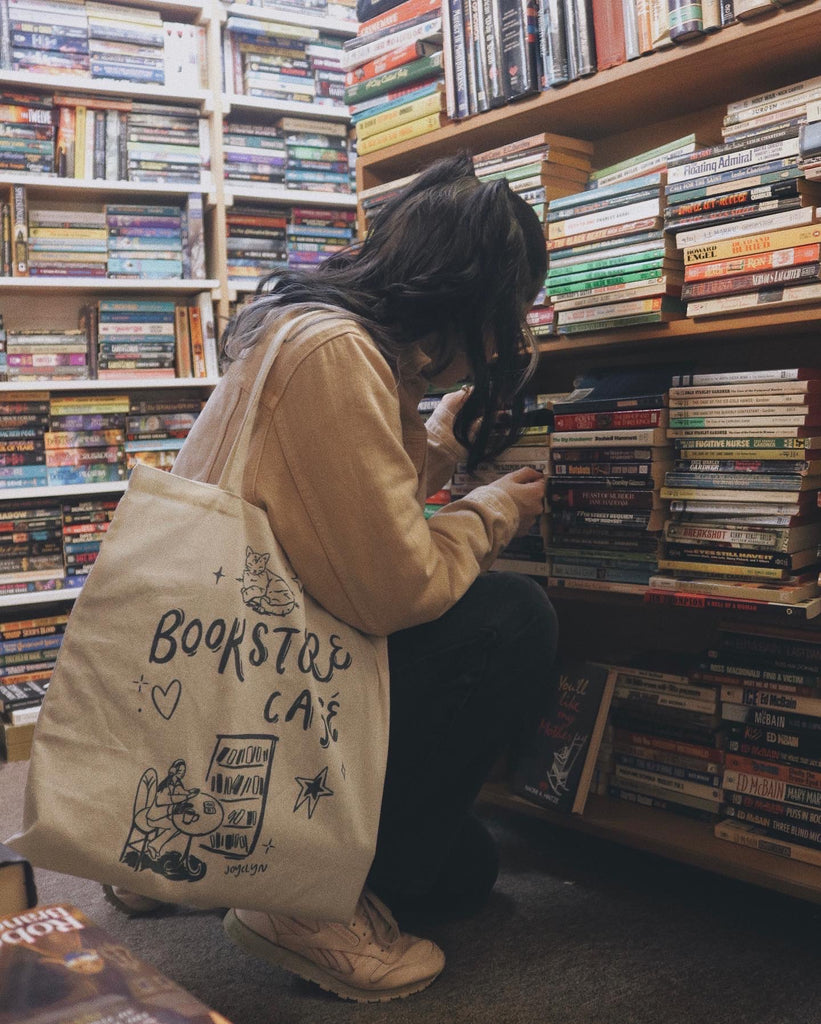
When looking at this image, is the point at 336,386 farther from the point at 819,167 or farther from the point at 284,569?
the point at 819,167

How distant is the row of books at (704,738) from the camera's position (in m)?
1.27

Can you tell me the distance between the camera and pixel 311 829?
3.11 feet

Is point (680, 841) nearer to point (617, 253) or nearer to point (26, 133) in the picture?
point (617, 253)

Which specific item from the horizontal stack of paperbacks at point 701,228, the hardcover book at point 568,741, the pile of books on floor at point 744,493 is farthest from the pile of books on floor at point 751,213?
the hardcover book at point 568,741

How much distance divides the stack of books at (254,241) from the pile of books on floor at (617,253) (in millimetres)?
1611

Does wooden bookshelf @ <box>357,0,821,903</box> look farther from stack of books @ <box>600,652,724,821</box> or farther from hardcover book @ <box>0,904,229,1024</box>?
hardcover book @ <box>0,904,229,1024</box>

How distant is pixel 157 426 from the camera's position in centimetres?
271

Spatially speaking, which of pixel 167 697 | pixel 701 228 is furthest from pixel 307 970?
pixel 701 228

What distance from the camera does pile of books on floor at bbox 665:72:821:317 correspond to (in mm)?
1173

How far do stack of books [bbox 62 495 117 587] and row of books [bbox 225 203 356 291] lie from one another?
763 mm

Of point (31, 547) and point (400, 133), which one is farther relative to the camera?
point (31, 547)

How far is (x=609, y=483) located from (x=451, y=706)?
1.39 feet

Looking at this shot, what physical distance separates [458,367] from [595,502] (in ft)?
1.10

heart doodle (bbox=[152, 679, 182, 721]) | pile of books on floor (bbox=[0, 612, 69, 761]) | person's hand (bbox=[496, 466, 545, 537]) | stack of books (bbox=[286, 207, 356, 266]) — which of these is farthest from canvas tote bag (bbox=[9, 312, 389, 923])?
stack of books (bbox=[286, 207, 356, 266])
